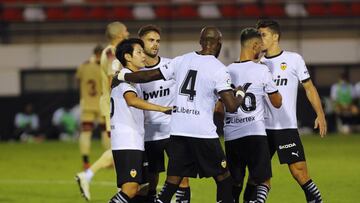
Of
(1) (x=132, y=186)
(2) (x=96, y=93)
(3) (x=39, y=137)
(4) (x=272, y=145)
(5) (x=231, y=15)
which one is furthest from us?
(5) (x=231, y=15)

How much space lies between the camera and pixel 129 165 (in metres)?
10.1

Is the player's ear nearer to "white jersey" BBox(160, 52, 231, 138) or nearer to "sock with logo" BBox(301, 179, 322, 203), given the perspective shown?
"white jersey" BBox(160, 52, 231, 138)

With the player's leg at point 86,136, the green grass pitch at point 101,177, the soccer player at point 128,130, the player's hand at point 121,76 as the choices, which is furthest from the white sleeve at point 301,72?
the player's leg at point 86,136

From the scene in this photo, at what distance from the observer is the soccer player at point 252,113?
10562mm

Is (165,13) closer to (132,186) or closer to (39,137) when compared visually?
(39,137)

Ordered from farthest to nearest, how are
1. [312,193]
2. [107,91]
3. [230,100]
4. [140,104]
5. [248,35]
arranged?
[107,91]
[312,193]
[248,35]
[140,104]
[230,100]

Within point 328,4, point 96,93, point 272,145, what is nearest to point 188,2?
point 328,4

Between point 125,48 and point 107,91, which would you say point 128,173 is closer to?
point 125,48

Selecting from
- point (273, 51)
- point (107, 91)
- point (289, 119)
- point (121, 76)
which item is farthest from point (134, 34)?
point (121, 76)

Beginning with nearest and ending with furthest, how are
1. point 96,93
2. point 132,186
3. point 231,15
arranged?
point 132,186
point 96,93
point 231,15

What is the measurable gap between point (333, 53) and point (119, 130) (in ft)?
69.5

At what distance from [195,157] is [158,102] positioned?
1.08 meters

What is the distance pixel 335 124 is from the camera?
30.5m

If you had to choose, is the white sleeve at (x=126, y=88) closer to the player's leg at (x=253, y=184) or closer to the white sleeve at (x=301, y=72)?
the player's leg at (x=253, y=184)
